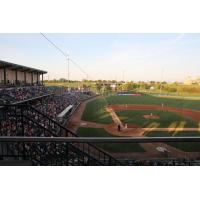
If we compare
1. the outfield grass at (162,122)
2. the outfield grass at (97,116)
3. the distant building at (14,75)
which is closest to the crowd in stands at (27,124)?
the distant building at (14,75)

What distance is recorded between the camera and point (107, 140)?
64.2 inches

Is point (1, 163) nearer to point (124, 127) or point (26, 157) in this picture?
point (26, 157)

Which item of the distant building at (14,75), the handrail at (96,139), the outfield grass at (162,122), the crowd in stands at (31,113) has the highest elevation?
the distant building at (14,75)

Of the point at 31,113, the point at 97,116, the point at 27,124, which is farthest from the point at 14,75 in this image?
the point at 27,124

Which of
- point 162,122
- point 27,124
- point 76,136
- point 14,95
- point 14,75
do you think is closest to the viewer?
point 76,136

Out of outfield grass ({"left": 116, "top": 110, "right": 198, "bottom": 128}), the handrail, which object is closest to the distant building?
outfield grass ({"left": 116, "top": 110, "right": 198, "bottom": 128})

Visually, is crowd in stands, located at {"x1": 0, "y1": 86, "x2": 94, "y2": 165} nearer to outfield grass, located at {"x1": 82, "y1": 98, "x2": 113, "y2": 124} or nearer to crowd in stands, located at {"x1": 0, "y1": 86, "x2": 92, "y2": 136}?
crowd in stands, located at {"x1": 0, "y1": 86, "x2": 92, "y2": 136}

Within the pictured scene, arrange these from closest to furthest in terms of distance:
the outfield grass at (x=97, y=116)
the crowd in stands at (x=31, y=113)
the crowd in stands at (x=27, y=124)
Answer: the crowd in stands at (x=27, y=124) < the crowd in stands at (x=31, y=113) < the outfield grass at (x=97, y=116)

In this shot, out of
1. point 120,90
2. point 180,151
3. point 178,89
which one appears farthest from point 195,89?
point 180,151

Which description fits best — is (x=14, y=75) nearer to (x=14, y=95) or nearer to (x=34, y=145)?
(x=14, y=95)

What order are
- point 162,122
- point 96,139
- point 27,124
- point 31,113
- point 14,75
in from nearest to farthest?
point 96,139 → point 27,124 → point 31,113 → point 162,122 → point 14,75

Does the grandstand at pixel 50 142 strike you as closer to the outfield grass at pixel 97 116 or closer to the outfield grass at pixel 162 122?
the outfield grass at pixel 97 116

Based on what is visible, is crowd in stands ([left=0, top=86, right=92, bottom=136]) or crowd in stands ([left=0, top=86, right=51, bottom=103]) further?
crowd in stands ([left=0, top=86, right=51, bottom=103])

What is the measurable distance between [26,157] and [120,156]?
831cm
